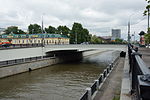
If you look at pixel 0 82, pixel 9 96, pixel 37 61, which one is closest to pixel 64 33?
pixel 37 61

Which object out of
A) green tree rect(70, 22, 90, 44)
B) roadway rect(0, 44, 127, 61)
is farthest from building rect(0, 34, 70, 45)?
roadway rect(0, 44, 127, 61)

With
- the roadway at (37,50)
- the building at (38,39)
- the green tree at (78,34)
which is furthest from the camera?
the building at (38,39)

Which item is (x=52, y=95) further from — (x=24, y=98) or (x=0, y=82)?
(x=0, y=82)

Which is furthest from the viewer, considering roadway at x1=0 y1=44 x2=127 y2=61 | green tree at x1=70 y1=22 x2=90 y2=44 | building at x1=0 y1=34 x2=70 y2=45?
building at x1=0 y1=34 x2=70 y2=45

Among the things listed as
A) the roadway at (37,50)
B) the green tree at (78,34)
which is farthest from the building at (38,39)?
the roadway at (37,50)

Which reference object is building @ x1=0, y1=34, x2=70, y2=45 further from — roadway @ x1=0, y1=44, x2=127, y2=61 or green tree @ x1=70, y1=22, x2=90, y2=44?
roadway @ x1=0, y1=44, x2=127, y2=61

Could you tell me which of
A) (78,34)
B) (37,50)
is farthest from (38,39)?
(37,50)

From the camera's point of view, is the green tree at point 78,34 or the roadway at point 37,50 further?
the green tree at point 78,34

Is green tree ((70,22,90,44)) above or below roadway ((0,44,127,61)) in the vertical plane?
above

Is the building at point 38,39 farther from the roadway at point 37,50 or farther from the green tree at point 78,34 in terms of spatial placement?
the roadway at point 37,50

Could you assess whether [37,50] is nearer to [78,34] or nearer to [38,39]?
[78,34]

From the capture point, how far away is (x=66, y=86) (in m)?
19.0

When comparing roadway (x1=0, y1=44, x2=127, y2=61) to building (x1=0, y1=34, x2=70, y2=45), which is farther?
building (x1=0, y1=34, x2=70, y2=45)

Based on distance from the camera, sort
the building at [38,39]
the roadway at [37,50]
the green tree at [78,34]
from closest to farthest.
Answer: the roadway at [37,50]
the green tree at [78,34]
the building at [38,39]
